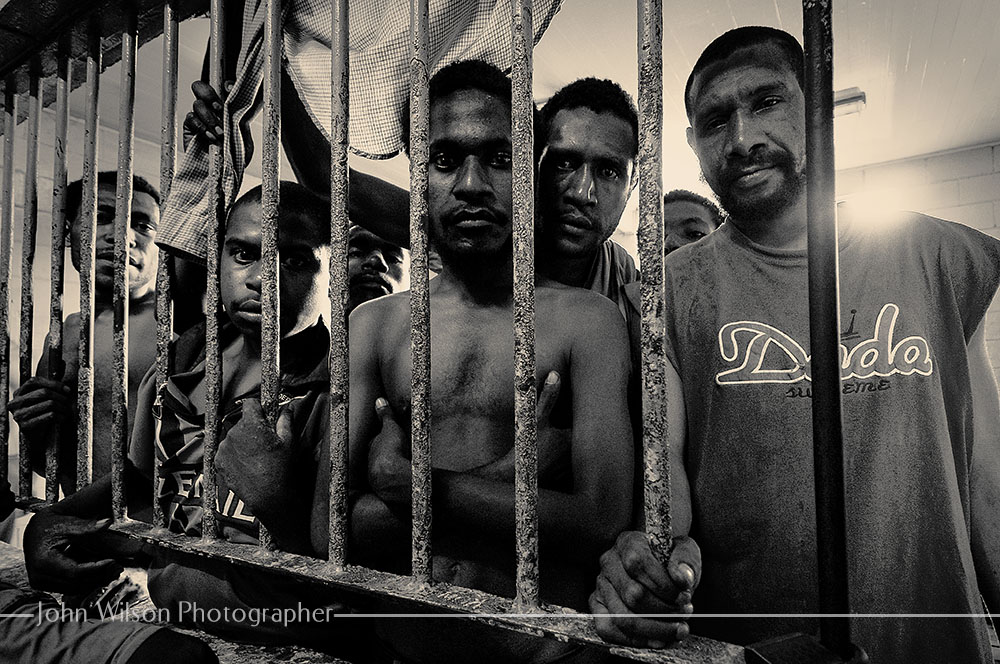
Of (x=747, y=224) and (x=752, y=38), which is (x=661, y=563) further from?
(x=752, y=38)

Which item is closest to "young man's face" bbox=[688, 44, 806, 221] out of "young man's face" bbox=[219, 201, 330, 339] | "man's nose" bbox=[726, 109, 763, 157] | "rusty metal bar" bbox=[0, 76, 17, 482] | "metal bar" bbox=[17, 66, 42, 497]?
"man's nose" bbox=[726, 109, 763, 157]

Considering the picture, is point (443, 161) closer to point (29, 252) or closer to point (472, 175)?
point (472, 175)

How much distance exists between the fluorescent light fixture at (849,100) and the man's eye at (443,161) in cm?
157

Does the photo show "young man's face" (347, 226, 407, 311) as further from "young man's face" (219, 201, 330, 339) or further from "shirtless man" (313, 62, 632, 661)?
"shirtless man" (313, 62, 632, 661)

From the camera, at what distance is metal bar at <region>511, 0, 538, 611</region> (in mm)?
733

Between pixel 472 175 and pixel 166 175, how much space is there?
77 cm

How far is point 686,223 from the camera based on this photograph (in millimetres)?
1430

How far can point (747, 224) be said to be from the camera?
3.59 feet

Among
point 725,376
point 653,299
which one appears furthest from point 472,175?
point 725,376

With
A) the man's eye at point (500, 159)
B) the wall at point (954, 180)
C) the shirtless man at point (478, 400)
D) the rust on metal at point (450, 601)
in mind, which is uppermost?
the wall at point (954, 180)

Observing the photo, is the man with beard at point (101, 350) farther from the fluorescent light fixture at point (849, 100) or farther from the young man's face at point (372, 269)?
the fluorescent light fixture at point (849, 100)

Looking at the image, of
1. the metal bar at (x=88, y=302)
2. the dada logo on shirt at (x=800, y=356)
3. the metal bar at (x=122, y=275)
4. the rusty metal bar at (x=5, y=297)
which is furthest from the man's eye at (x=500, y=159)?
the rusty metal bar at (x=5, y=297)

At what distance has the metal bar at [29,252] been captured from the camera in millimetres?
1670

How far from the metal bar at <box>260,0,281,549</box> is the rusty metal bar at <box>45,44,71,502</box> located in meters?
0.91
